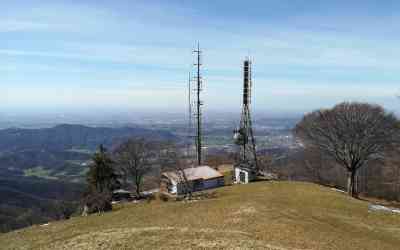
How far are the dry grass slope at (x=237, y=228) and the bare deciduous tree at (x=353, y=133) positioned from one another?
30.3 ft

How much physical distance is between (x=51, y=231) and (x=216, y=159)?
1953 inches

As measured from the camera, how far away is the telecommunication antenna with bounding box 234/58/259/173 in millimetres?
52469

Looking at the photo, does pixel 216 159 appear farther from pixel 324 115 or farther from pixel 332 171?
pixel 324 115

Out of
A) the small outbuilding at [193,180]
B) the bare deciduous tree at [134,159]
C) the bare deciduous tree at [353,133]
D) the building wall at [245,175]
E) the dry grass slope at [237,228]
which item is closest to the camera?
the dry grass slope at [237,228]

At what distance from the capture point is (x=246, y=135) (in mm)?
53719

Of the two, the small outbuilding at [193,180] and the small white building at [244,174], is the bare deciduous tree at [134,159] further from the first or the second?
the small white building at [244,174]

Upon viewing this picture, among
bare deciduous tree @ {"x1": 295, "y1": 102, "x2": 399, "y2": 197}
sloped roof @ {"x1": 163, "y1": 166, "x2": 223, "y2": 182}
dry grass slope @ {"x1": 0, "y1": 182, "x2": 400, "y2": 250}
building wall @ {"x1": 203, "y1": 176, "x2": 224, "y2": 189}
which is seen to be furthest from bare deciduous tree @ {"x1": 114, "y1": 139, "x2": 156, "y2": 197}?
bare deciduous tree @ {"x1": 295, "y1": 102, "x2": 399, "y2": 197}

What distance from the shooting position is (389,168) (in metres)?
47.6

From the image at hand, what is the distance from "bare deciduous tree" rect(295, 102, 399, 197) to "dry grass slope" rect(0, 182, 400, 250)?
30.3 ft

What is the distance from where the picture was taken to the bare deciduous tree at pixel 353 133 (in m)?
40.9

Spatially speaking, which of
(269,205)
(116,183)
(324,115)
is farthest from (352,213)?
(116,183)

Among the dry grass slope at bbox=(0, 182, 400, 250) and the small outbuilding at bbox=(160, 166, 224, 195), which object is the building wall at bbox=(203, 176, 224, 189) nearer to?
the small outbuilding at bbox=(160, 166, 224, 195)

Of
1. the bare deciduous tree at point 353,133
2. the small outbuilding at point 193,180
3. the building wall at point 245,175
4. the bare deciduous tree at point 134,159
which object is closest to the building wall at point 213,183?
the small outbuilding at point 193,180

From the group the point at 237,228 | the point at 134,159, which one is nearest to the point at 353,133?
the point at 237,228
